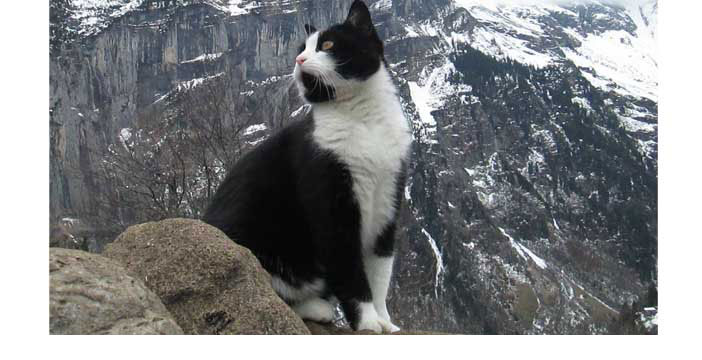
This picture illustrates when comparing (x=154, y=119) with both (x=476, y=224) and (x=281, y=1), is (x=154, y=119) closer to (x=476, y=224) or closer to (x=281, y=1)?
(x=281, y=1)

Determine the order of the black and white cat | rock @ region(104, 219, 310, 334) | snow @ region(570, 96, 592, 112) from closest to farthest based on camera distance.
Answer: rock @ region(104, 219, 310, 334) < the black and white cat < snow @ region(570, 96, 592, 112)

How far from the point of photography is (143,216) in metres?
11.3

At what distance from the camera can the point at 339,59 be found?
414cm

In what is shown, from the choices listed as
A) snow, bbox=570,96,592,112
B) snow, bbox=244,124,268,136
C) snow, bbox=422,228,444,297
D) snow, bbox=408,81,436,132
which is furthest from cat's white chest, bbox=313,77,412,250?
snow, bbox=570,96,592,112

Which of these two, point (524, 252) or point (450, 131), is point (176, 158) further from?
point (524, 252)

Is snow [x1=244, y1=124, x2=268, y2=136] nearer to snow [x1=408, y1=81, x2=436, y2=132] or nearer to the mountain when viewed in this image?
the mountain

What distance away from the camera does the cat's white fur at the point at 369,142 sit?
4012 mm

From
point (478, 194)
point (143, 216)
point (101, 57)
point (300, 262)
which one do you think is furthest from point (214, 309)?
point (478, 194)

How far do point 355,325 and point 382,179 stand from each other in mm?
917

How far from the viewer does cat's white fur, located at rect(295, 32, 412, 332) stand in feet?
13.2

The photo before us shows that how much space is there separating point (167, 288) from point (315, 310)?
3.57 ft

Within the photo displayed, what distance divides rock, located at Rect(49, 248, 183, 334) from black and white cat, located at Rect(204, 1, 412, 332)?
108 cm

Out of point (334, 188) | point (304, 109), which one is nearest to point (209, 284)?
point (334, 188)

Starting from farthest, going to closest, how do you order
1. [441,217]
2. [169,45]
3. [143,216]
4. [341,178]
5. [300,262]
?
[441,217], [169,45], [143,216], [300,262], [341,178]
